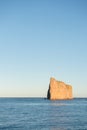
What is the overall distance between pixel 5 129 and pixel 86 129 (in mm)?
13944

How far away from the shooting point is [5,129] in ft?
181

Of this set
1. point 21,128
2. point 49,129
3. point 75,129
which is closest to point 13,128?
point 21,128

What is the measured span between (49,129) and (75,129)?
4571mm

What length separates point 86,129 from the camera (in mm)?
55094

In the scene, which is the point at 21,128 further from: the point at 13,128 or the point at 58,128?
the point at 58,128

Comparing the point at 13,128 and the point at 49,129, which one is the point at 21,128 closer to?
the point at 13,128

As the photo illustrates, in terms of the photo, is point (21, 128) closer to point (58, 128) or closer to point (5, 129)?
point (5, 129)

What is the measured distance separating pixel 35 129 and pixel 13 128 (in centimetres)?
410

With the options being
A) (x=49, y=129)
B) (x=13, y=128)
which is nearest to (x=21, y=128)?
(x=13, y=128)

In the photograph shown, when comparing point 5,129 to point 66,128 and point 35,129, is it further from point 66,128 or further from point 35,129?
point 66,128

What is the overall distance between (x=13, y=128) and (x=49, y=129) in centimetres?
641

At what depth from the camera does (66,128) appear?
5747 centimetres

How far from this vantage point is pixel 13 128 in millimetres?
56875

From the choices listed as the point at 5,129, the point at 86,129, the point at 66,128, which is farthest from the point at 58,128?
the point at 5,129
